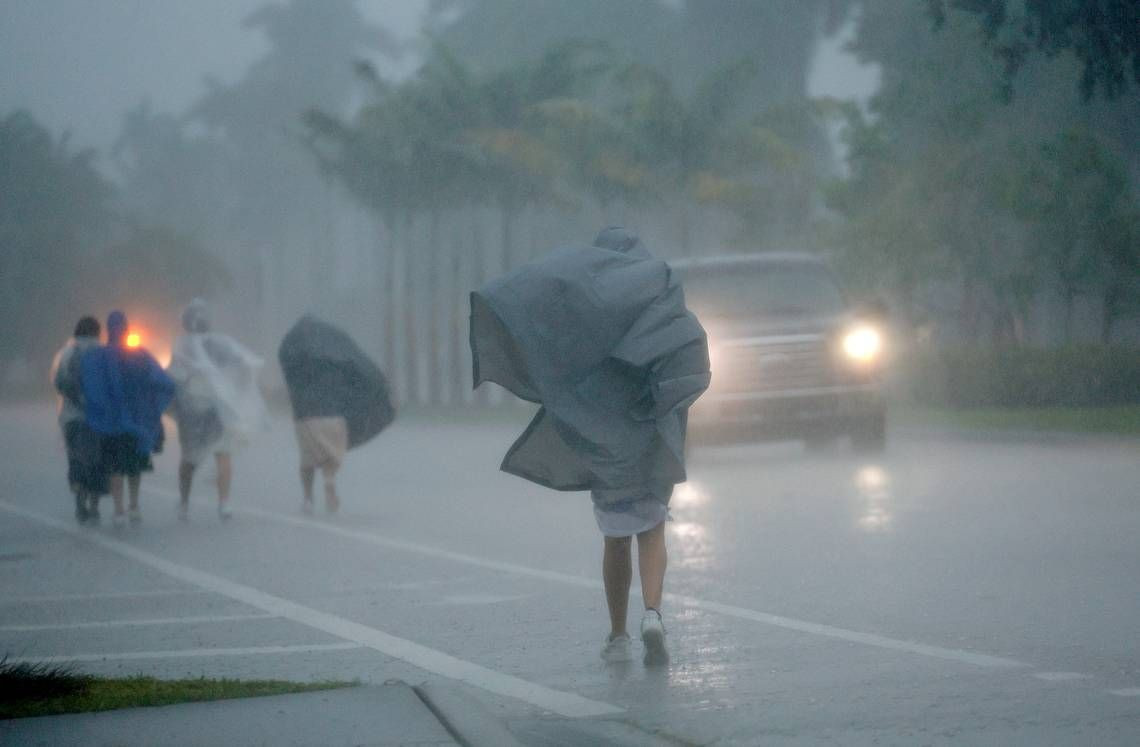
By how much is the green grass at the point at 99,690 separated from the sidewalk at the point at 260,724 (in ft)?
0.42

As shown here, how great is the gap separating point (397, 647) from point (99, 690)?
199 centimetres

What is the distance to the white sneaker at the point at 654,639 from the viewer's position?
749cm

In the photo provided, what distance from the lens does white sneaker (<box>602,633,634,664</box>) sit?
771 centimetres

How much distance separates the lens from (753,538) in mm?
12555

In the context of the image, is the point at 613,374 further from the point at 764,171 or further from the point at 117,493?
the point at 764,171

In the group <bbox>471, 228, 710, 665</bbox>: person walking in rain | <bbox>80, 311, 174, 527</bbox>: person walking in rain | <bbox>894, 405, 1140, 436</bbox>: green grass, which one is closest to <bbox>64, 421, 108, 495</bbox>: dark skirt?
<bbox>80, 311, 174, 527</bbox>: person walking in rain

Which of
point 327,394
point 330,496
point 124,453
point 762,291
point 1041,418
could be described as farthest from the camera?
point 1041,418

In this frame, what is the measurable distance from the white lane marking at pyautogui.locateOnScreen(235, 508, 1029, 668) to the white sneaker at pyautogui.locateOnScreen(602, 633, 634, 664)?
3.41ft

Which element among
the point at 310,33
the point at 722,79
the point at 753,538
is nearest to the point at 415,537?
the point at 753,538

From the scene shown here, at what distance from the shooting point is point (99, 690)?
6.59 meters

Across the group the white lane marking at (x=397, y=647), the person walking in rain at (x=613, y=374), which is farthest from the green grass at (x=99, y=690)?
the person walking in rain at (x=613, y=374)

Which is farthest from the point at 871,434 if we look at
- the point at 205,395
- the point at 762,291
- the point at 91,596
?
the point at 91,596

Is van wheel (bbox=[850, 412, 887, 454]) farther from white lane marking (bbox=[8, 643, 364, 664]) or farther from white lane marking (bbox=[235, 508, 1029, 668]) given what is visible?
white lane marking (bbox=[8, 643, 364, 664])

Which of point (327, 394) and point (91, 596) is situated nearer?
point (91, 596)
